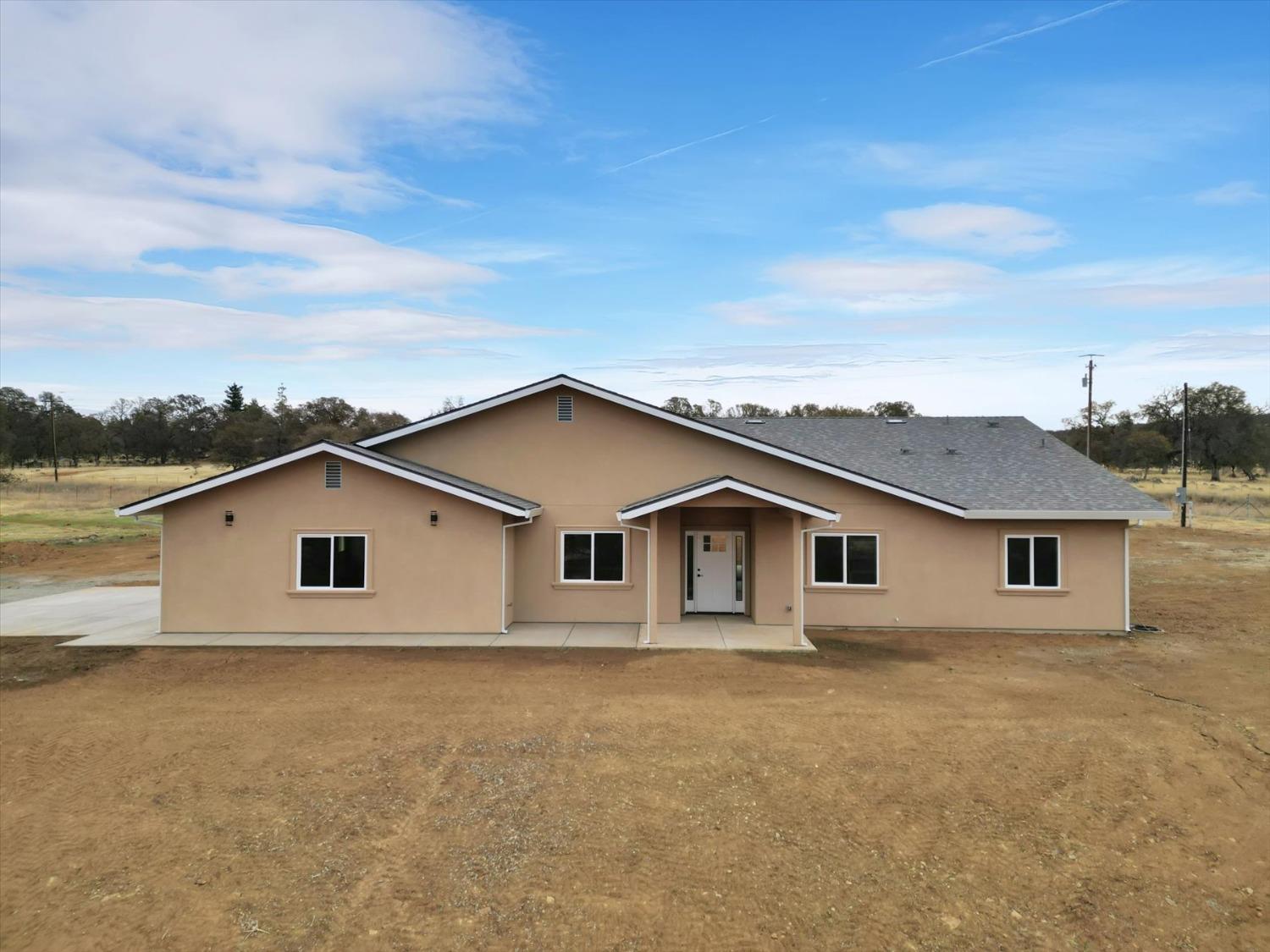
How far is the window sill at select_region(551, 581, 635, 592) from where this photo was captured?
1565 cm

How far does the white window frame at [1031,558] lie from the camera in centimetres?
1508

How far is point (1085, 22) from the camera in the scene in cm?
1526

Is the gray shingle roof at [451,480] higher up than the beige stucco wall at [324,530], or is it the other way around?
the gray shingle roof at [451,480]

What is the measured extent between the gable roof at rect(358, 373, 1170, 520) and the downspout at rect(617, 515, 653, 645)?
2.48m

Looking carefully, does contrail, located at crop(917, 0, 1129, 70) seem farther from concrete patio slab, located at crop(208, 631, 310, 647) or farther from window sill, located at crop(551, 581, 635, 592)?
concrete patio slab, located at crop(208, 631, 310, 647)

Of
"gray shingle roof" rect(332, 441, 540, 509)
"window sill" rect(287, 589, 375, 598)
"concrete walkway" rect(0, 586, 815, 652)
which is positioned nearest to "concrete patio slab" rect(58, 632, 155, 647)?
"concrete walkway" rect(0, 586, 815, 652)

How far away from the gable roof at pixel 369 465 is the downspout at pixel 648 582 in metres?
2.42

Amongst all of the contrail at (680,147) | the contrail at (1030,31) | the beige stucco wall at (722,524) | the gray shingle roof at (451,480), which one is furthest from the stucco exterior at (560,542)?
the contrail at (1030,31)

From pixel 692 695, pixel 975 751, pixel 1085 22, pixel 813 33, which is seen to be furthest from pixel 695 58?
pixel 975 751

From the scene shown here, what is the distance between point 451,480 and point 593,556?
3.47 m

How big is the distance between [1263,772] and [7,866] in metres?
11.8

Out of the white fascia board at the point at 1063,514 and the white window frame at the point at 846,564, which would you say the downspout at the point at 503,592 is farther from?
the white fascia board at the point at 1063,514

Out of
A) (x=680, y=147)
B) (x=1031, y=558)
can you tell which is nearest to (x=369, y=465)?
(x=1031, y=558)

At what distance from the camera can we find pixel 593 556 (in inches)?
621
